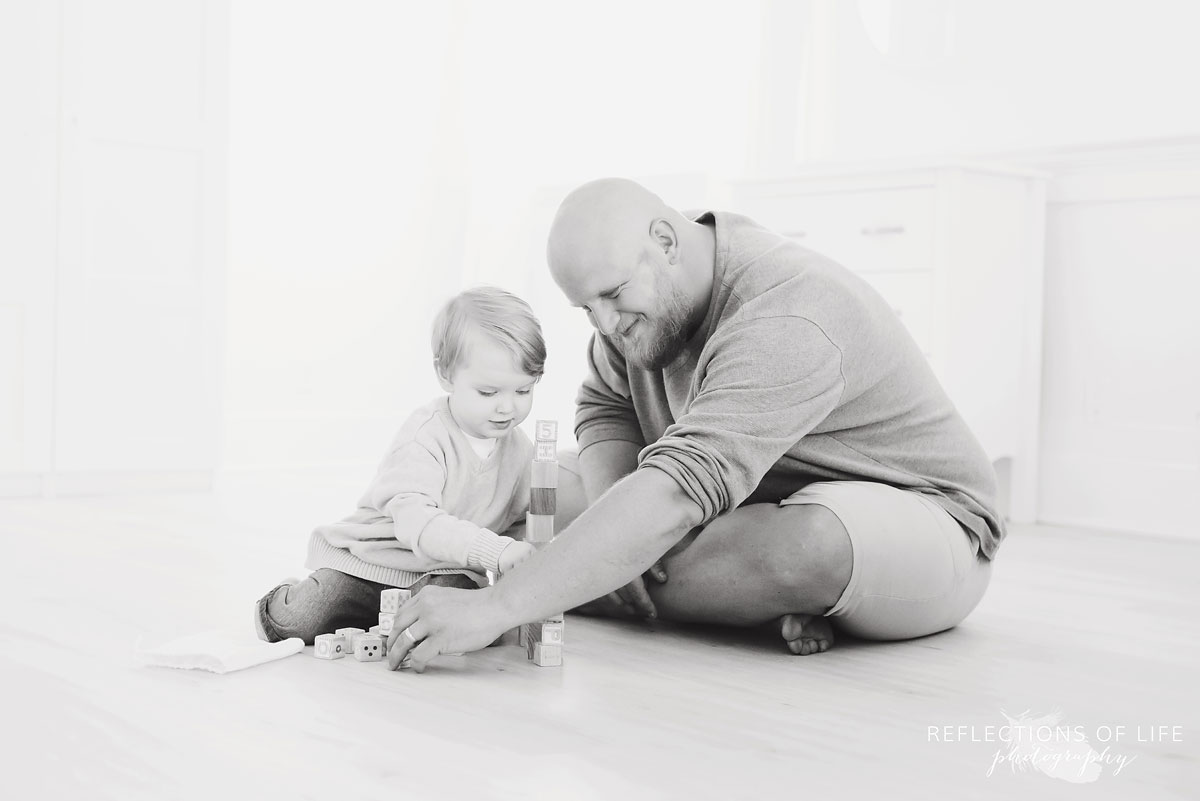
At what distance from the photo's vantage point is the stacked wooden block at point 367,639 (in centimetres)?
175

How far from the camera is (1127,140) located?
3480 millimetres

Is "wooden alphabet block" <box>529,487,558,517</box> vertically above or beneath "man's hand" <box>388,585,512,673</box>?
above

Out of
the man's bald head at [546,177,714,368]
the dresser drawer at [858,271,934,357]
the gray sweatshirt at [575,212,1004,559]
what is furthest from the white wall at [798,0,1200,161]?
the man's bald head at [546,177,714,368]

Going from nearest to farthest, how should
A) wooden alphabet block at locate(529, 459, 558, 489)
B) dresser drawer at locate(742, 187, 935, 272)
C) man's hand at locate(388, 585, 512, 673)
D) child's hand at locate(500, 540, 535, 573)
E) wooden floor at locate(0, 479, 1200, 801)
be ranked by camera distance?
1. wooden floor at locate(0, 479, 1200, 801)
2. man's hand at locate(388, 585, 512, 673)
3. child's hand at locate(500, 540, 535, 573)
4. wooden alphabet block at locate(529, 459, 558, 489)
5. dresser drawer at locate(742, 187, 935, 272)

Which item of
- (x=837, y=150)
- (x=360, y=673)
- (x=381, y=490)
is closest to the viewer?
(x=360, y=673)

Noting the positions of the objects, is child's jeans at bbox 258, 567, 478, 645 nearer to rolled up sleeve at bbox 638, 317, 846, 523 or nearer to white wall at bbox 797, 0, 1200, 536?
rolled up sleeve at bbox 638, 317, 846, 523

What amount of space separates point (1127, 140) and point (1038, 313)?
0.52 metres

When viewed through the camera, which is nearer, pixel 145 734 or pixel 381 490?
pixel 145 734

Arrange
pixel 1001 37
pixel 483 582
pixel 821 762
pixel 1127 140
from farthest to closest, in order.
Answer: pixel 1001 37, pixel 1127 140, pixel 483 582, pixel 821 762

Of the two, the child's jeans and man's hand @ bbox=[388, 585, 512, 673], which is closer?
man's hand @ bbox=[388, 585, 512, 673]

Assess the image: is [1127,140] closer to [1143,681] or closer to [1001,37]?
[1001,37]

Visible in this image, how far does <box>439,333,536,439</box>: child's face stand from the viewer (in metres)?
1.82

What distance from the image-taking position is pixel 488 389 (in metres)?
1.83

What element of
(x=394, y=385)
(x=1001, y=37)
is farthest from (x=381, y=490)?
(x=394, y=385)
